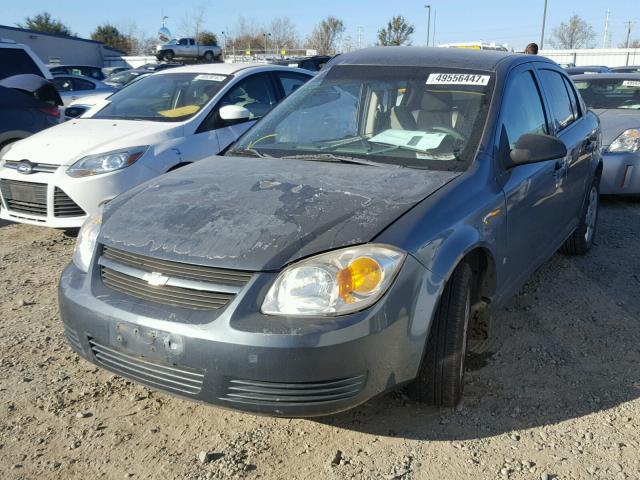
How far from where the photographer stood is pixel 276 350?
84.8 inches

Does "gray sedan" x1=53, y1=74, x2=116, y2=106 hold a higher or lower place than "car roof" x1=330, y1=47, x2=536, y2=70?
lower

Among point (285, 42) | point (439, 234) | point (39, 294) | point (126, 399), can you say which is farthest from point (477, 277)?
point (285, 42)

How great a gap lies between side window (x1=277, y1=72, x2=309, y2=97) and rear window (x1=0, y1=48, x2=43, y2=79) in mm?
3381

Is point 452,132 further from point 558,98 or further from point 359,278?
point 558,98

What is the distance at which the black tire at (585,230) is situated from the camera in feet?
16.1

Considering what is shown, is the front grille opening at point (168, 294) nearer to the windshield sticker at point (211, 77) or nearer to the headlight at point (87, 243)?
the headlight at point (87, 243)

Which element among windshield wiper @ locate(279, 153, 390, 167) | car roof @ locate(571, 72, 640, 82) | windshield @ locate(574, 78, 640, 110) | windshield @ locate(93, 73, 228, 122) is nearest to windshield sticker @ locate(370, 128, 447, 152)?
windshield wiper @ locate(279, 153, 390, 167)

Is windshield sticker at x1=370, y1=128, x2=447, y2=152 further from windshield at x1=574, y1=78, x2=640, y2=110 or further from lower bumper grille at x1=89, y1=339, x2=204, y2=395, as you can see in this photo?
windshield at x1=574, y1=78, x2=640, y2=110

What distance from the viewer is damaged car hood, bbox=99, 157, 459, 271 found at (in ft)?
7.67

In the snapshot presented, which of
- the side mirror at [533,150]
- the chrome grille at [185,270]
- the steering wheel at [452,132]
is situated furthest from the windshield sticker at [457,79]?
the chrome grille at [185,270]

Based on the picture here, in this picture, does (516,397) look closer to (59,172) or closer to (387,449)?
(387,449)

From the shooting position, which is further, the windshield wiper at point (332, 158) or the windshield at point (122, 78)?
the windshield at point (122, 78)

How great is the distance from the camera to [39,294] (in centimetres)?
423

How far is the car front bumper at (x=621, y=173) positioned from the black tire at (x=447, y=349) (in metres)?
4.72
